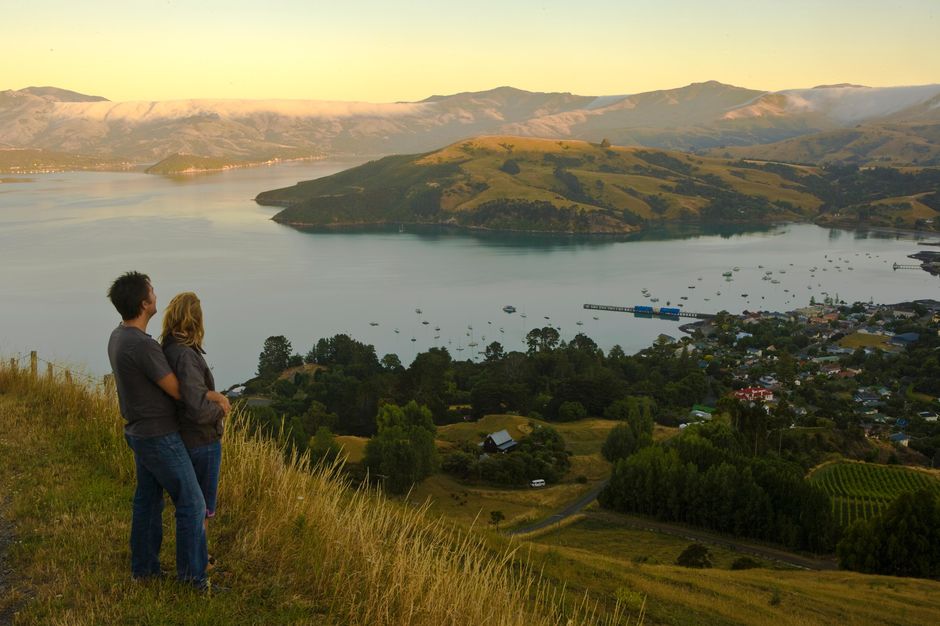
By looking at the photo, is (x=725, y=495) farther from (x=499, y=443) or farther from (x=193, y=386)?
(x=193, y=386)

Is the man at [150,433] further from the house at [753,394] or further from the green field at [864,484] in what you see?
the house at [753,394]

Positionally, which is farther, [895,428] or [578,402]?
[578,402]

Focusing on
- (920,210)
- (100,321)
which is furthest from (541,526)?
(920,210)

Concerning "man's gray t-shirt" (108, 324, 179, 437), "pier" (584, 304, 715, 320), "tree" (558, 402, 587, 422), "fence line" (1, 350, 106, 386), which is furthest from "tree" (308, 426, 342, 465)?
"pier" (584, 304, 715, 320)

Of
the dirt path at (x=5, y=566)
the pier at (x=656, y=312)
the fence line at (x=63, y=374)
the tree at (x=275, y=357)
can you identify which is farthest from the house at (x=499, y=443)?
the pier at (x=656, y=312)

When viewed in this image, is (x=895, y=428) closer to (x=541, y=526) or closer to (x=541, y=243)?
(x=541, y=526)

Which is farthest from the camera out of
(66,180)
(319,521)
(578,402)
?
(66,180)

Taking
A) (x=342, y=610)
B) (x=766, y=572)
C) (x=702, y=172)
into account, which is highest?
(x=702, y=172)

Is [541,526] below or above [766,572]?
below
